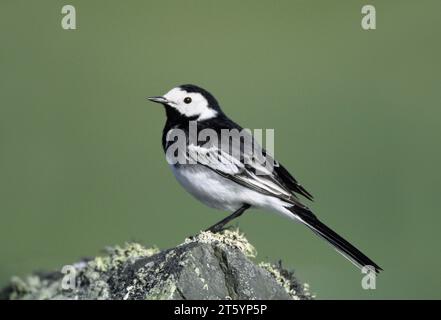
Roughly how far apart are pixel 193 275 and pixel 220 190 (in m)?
1.98

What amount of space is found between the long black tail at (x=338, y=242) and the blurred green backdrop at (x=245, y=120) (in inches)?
57.7

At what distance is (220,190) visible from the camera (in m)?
7.64

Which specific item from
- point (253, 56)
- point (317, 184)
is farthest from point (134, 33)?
point (317, 184)

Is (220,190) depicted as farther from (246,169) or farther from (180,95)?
(180,95)

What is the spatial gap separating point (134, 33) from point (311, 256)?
45.9ft

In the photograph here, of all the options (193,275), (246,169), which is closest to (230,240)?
(193,275)

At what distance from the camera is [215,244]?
6.20 m

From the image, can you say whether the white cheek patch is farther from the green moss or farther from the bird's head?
the green moss

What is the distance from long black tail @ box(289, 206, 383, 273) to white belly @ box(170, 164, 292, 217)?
219mm

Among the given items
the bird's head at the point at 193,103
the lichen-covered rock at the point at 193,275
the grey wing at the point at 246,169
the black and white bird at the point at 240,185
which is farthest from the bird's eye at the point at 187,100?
→ the lichen-covered rock at the point at 193,275

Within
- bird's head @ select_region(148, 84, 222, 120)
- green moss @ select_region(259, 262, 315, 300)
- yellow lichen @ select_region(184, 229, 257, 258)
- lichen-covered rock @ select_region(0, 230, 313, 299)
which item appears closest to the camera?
lichen-covered rock @ select_region(0, 230, 313, 299)

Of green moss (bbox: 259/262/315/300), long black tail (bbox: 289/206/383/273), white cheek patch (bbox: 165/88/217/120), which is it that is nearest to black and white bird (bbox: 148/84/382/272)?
long black tail (bbox: 289/206/383/273)

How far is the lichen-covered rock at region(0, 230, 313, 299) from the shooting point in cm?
573

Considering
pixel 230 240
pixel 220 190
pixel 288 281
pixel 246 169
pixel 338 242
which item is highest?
pixel 246 169
